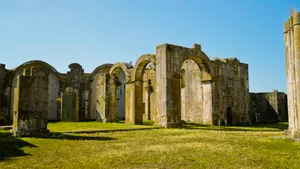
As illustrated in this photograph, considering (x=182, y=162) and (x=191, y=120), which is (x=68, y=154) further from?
(x=191, y=120)

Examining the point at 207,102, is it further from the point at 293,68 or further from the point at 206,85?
the point at 293,68

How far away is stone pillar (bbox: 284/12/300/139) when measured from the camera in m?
8.09

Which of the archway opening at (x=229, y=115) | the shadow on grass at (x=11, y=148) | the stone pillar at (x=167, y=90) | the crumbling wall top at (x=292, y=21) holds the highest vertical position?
the crumbling wall top at (x=292, y=21)

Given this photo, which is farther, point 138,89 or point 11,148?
point 138,89

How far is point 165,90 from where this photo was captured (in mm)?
15016

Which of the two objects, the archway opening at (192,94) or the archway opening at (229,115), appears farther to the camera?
the archway opening at (229,115)

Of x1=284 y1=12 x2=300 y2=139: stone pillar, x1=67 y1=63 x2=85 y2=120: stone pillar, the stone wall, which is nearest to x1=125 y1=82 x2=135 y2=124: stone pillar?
the stone wall

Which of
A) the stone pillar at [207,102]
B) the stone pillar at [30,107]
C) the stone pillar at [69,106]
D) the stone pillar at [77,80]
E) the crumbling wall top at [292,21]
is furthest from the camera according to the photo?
the stone pillar at [77,80]

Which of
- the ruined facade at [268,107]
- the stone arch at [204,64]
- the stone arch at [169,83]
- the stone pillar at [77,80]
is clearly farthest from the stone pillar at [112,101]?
the ruined facade at [268,107]

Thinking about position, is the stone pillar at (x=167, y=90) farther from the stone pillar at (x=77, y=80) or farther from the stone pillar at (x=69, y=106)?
the stone pillar at (x=77, y=80)

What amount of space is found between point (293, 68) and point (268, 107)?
17478mm

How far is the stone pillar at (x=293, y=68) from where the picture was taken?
8.09 metres

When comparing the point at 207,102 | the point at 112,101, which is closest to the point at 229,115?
the point at 207,102

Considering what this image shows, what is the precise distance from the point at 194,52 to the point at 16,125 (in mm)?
10824
